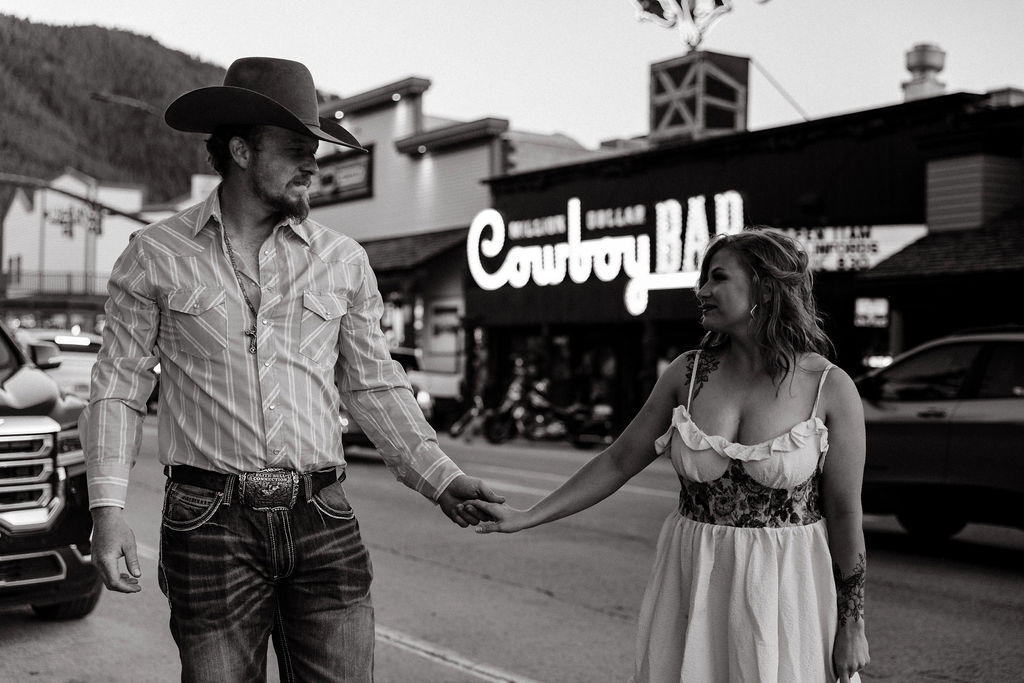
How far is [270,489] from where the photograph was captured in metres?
2.82

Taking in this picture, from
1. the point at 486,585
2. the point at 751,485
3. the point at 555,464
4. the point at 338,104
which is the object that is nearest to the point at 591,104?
the point at 338,104

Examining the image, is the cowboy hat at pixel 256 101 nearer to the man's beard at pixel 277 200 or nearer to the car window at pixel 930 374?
the man's beard at pixel 277 200

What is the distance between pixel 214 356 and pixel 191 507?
0.37 metres

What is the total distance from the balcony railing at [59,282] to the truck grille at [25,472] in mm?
11759

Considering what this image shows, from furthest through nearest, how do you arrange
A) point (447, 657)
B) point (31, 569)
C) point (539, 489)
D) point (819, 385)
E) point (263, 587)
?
point (539, 489) → point (447, 657) → point (31, 569) → point (819, 385) → point (263, 587)

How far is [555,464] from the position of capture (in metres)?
17.7

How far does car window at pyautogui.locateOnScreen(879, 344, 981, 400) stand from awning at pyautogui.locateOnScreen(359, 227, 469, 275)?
2000 cm

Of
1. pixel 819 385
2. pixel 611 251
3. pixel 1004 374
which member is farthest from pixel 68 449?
pixel 611 251

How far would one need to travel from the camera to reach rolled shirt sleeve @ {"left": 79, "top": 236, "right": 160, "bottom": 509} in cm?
286

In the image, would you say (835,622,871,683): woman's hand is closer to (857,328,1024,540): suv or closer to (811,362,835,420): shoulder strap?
(811,362,835,420): shoulder strap

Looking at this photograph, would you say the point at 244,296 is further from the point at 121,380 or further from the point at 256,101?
the point at 256,101

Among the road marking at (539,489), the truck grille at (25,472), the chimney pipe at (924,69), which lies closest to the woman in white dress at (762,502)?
the truck grille at (25,472)

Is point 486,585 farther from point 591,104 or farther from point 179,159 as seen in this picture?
point 591,104

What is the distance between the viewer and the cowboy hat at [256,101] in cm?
296
